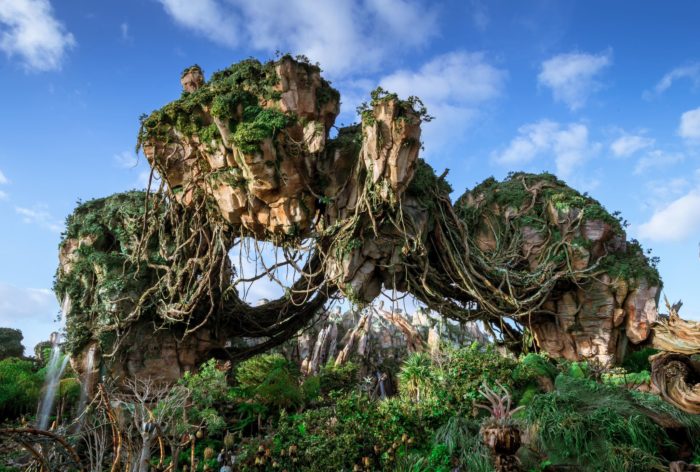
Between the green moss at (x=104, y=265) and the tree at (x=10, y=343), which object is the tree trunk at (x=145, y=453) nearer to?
the green moss at (x=104, y=265)

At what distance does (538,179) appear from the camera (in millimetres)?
12781

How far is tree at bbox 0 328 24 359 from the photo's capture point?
63.8ft

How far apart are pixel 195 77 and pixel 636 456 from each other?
10.3m

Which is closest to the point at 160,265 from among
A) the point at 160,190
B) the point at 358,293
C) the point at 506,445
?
the point at 160,190

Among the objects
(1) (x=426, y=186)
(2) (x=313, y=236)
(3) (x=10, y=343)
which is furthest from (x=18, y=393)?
(1) (x=426, y=186)

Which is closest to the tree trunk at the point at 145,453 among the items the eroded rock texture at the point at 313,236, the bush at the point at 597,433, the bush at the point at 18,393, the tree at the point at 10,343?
the bush at the point at 597,433

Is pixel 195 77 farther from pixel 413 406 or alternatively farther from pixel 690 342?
pixel 690 342

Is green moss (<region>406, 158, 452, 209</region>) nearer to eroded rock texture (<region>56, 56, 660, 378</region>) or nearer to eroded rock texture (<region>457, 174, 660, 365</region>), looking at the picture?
eroded rock texture (<region>56, 56, 660, 378</region>)

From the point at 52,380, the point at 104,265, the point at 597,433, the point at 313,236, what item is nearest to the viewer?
the point at 597,433

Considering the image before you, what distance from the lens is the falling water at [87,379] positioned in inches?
430

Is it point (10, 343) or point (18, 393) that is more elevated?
point (10, 343)

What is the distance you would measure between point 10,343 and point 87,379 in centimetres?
1192

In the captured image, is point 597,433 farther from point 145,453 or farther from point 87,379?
point 87,379

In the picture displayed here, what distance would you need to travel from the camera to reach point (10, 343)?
19.8m
